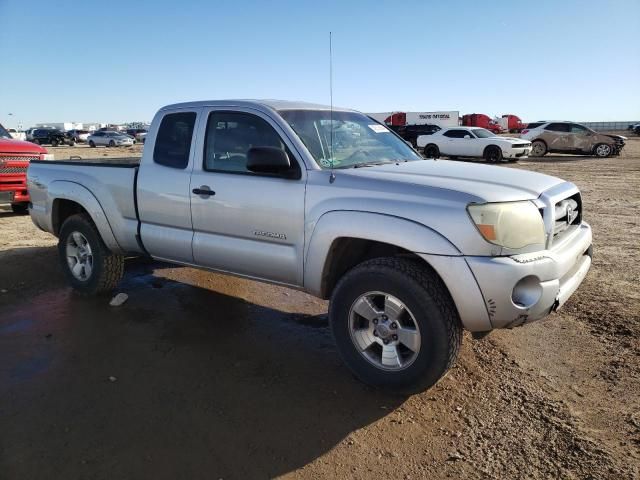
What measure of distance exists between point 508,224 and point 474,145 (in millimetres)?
19110

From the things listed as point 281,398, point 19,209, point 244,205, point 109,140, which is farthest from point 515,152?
point 109,140

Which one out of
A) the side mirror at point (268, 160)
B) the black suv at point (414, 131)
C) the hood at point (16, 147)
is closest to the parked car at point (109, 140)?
the black suv at point (414, 131)

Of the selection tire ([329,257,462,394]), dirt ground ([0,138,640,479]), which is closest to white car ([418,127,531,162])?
dirt ground ([0,138,640,479])

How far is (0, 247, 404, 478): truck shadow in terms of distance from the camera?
2707 millimetres

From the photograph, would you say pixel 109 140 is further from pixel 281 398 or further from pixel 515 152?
pixel 281 398

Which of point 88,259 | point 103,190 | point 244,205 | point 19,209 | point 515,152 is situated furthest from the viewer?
point 515,152

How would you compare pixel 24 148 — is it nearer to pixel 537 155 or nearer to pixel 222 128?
pixel 222 128

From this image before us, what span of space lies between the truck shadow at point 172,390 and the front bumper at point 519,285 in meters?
0.91

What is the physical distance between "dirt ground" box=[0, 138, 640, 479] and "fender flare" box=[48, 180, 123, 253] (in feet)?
2.26

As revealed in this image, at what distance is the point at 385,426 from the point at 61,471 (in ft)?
5.84

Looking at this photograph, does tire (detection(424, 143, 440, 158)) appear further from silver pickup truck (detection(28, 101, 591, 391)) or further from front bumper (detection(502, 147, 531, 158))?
silver pickup truck (detection(28, 101, 591, 391))

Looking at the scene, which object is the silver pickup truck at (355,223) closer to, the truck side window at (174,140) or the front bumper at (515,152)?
the truck side window at (174,140)

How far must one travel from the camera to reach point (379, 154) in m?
4.27

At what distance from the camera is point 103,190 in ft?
16.1
